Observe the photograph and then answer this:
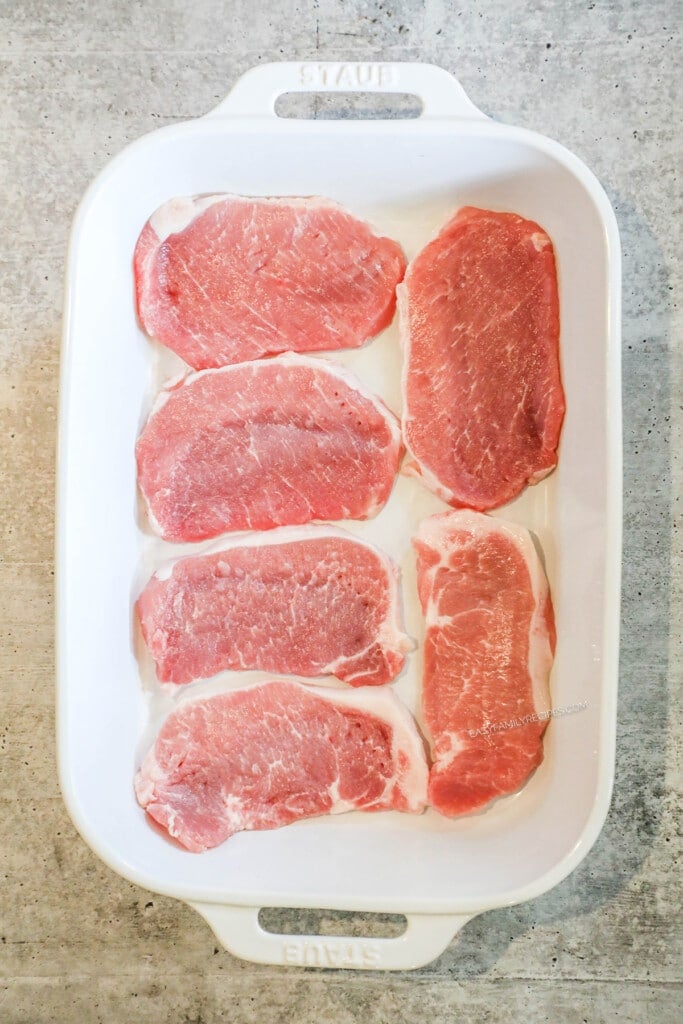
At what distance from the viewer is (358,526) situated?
4.35ft

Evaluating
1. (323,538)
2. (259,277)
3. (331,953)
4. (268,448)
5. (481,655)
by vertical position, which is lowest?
(331,953)

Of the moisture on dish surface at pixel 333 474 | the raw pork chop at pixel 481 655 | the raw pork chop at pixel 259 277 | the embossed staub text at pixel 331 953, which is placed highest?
the raw pork chop at pixel 259 277

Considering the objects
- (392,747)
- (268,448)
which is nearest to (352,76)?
(268,448)

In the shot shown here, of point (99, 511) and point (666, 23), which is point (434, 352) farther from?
point (666, 23)

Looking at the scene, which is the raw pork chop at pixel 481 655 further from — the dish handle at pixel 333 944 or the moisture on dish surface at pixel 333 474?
the dish handle at pixel 333 944

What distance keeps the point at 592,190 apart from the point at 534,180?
0.35 feet

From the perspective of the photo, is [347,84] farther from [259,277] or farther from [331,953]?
[331,953]

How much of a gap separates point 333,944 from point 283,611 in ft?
1.67

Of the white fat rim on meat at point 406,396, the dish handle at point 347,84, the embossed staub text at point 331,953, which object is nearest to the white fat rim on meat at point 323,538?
the white fat rim on meat at point 406,396

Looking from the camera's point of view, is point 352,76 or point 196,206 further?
point 196,206

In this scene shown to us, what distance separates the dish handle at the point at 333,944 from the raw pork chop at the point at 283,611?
36cm

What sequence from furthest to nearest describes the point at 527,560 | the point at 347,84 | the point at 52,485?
the point at 52,485
the point at 527,560
the point at 347,84

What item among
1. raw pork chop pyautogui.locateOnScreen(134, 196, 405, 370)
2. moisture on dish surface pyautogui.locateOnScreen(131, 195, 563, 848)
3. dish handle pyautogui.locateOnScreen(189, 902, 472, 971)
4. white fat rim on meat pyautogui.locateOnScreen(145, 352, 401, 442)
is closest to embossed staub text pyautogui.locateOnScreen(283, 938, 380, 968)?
dish handle pyautogui.locateOnScreen(189, 902, 472, 971)

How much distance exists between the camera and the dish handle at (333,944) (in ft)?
3.72
